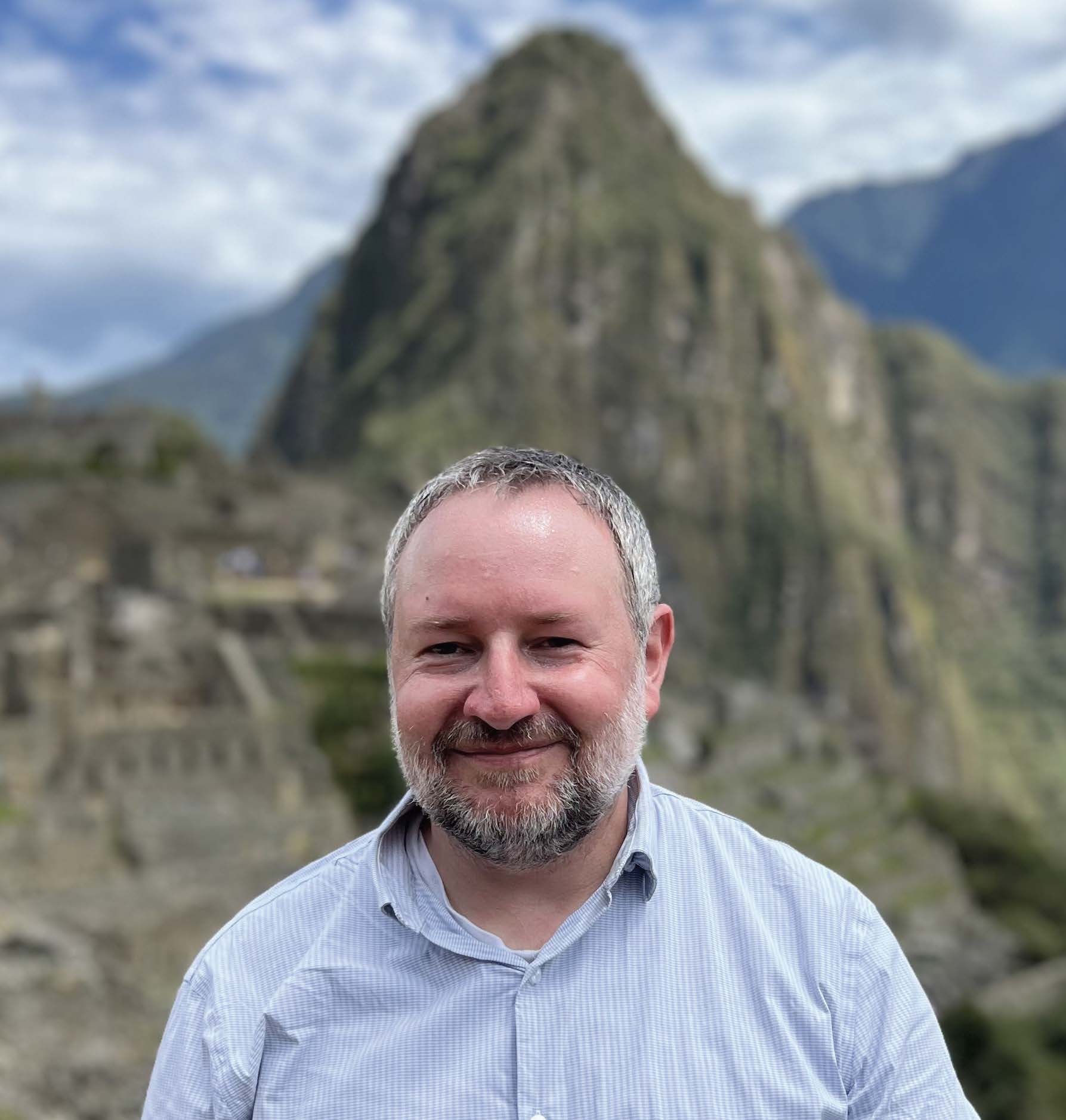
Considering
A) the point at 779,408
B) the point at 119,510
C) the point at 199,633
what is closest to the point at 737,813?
the point at 199,633

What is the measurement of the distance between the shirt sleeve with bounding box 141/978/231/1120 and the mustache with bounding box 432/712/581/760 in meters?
0.74

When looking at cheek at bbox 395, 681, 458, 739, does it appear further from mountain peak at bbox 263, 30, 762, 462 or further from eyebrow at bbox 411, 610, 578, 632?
mountain peak at bbox 263, 30, 762, 462

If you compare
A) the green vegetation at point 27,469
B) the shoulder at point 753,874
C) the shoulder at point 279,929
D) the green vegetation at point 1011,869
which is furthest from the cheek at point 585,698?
the green vegetation at point 27,469

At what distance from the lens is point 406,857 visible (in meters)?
2.93

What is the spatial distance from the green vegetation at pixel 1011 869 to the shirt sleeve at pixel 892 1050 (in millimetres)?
26540

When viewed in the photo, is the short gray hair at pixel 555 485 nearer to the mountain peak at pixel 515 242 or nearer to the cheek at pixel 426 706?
the cheek at pixel 426 706

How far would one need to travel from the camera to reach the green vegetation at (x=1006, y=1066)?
18.5m

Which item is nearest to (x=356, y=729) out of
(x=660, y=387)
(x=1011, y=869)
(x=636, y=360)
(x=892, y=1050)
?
(x=892, y=1050)

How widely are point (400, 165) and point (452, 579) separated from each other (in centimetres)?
17637

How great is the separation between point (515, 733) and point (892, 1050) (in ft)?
3.17

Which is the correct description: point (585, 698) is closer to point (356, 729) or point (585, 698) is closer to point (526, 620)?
point (526, 620)

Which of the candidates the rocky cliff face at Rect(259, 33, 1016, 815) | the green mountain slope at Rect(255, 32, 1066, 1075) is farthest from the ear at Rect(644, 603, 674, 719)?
the rocky cliff face at Rect(259, 33, 1016, 815)

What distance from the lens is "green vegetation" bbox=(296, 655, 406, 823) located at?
72.7 ft

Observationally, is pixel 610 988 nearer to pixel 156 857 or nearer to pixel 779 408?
pixel 156 857
